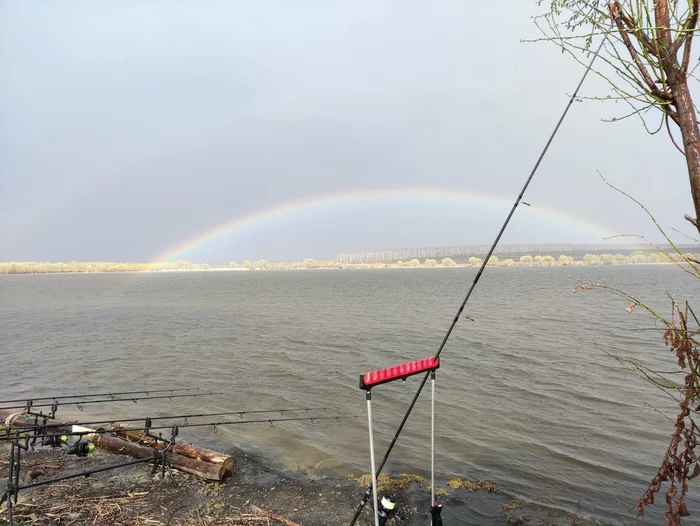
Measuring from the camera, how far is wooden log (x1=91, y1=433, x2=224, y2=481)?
719 cm

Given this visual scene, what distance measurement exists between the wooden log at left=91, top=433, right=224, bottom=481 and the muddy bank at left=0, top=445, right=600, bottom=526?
0.13m

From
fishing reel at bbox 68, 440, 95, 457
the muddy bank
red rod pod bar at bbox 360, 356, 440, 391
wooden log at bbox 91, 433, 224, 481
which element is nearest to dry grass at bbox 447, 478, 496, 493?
the muddy bank

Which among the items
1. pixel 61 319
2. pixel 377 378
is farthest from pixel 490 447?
pixel 61 319

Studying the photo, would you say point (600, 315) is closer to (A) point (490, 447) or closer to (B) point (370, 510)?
(A) point (490, 447)

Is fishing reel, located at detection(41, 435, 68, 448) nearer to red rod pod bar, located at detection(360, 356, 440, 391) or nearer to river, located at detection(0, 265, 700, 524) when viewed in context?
river, located at detection(0, 265, 700, 524)

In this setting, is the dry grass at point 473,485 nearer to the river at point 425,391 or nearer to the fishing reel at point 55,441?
the river at point 425,391

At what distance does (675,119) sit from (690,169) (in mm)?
300

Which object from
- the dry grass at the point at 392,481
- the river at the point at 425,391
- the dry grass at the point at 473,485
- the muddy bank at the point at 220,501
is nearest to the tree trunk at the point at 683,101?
the river at the point at 425,391

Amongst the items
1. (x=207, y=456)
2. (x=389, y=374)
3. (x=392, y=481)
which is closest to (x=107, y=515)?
(x=207, y=456)

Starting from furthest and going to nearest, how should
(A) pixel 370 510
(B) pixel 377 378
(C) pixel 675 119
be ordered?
(A) pixel 370 510
(B) pixel 377 378
(C) pixel 675 119

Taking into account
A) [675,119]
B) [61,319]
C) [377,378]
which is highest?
[675,119]

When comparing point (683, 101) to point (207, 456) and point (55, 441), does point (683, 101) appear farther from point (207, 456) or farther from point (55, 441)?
point (55, 441)

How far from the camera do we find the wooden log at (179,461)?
7.19m

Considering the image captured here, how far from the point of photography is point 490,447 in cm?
980
